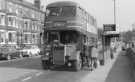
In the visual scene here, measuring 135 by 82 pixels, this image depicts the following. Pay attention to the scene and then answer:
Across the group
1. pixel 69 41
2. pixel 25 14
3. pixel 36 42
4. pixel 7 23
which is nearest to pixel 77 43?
pixel 69 41

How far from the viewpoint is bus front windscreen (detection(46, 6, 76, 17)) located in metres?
19.0

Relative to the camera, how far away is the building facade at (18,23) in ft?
Answer: 169

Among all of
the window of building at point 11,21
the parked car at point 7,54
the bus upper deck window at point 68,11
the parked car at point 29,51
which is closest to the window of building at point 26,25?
the window of building at point 11,21

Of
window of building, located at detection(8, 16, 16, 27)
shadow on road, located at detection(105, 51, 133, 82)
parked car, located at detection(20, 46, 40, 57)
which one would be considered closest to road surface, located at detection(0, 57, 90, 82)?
shadow on road, located at detection(105, 51, 133, 82)

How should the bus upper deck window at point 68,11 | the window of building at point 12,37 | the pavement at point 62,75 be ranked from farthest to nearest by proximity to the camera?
the window of building at point 12,37 → the bus upper deck window at point 68,11 → the pavement at point 62,75

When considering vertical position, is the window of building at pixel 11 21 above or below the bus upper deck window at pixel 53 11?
above

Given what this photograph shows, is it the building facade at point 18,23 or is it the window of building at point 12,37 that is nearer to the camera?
the building facade at point 18,23

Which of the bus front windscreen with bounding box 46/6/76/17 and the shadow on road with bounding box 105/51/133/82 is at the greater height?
the bus front windscreen with bounding box 46/6/76/17

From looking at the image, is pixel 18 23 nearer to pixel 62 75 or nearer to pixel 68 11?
pixel 68 11

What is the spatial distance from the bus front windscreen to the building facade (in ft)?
96.6

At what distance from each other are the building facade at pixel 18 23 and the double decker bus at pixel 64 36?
29410 mm

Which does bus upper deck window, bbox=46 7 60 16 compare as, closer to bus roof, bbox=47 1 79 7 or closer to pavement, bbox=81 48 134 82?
bus roof, bbox=47 1 79 7

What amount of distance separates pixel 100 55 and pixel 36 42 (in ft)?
150

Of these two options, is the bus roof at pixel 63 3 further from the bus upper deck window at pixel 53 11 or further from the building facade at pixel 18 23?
the building facade at pixel 18 23
